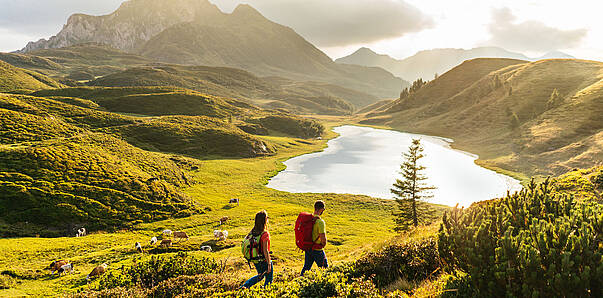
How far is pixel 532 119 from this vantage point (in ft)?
343

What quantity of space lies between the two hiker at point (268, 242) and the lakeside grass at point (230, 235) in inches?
192

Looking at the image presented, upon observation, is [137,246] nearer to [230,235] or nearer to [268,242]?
[230,235]

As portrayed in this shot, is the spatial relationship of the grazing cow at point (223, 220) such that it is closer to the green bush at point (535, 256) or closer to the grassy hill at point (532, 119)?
the green bush at point (535, 256)

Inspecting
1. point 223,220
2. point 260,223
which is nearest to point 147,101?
point 223,220

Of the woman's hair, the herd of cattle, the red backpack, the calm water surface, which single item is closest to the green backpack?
the woman's hair

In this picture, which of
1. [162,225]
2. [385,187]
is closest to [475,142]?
[385,187]

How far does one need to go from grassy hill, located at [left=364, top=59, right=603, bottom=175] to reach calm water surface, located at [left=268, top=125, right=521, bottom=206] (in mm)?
10524

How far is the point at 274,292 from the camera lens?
27.5 feet

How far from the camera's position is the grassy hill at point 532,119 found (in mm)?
72562

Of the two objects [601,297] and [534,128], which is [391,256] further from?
[534,128]

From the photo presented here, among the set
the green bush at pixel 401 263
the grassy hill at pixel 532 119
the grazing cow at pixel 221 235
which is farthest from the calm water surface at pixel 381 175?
the green bush at pixel 401 263

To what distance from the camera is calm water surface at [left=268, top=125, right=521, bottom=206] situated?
2338 inches

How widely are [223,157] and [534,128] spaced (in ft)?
358

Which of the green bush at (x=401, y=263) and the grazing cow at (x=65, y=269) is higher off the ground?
the green bush at (x=401, y=263)
